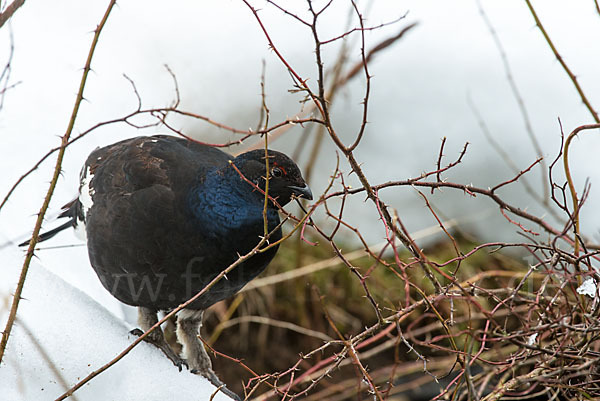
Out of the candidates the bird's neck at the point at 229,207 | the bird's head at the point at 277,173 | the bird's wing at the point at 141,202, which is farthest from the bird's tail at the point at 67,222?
the bird's head at the point at 277,173

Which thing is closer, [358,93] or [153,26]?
[358,93]

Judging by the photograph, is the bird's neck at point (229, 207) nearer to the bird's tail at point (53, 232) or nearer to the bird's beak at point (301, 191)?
the bird's beak at point (301, 191)

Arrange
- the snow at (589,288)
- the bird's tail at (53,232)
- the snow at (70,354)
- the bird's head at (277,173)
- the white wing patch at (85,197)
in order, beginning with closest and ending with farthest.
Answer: the snow at (589,288), the snow at (70,354), the bird's head at (277,173), the white wing patch at (85,197), the bird's tail at (53,232)

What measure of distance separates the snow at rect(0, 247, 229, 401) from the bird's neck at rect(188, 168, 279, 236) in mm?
490

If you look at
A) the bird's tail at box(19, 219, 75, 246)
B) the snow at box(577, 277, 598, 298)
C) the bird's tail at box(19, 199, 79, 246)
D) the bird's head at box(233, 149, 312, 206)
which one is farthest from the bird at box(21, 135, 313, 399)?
the snow at box(577, 277, 598, 298)

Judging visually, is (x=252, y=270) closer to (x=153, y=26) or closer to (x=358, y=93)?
(x=358, y=93)

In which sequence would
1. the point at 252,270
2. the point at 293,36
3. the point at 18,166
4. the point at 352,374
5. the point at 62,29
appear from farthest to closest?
the point at 62,29
the point at 293,36
the point at 352,374
the point at 18,166
the point at 252,270

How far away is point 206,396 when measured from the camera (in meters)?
2.16

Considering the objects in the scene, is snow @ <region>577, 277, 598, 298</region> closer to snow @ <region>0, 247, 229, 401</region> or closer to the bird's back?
the bird's back

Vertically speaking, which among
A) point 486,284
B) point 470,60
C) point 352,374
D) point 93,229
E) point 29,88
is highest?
point 470,60

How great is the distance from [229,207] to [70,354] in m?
0.65

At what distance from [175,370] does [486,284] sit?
1.85m

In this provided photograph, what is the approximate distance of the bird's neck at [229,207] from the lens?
2.09m

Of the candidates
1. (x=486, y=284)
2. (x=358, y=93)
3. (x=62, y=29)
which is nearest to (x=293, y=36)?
(x=358, y=93)
